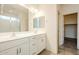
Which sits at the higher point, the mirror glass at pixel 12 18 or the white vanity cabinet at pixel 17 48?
the mirror glass at pixel 12 18

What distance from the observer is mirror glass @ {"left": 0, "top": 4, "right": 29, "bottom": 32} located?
7.65 ft

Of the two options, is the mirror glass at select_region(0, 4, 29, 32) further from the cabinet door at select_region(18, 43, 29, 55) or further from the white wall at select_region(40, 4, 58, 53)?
the white wall at select_region(40, 4, 58, 53)

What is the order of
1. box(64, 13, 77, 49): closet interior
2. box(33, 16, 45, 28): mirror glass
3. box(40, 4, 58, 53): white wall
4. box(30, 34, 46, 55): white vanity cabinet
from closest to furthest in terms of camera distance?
box(30, 34, 46, 55): white vanity cabinet, box(40, 4, 58, 53): white wall, box(33, 16, 45, 28): mirror glass, box(64, 13, 77, 49): closet interior

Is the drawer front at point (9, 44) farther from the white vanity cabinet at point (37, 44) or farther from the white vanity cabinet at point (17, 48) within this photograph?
the white vanity cabinet at point (37, 44)

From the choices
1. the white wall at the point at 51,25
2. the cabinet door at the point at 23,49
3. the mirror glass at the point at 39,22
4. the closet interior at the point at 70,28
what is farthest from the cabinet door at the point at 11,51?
the closet interior at the point at 70,28

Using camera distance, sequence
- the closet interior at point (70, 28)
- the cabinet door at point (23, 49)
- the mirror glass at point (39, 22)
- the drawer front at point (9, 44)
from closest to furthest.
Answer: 1. the drawer front at point (9, 44)
2. the cabinet door at point (23, 49)
3. the mirror glass at point (39, 22)
4. the closet interior at point (70, 28)

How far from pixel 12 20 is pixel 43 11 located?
5.42 feet

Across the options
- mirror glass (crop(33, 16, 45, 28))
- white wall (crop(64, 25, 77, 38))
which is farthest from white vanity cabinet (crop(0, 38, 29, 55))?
white wall (crop(64, 25, 77, 38))

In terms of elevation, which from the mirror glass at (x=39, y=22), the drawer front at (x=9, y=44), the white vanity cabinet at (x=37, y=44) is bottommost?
the white vanity cabinet at (x=37, y=44)

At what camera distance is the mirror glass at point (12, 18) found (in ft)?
7.65

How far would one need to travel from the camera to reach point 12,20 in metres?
2.64

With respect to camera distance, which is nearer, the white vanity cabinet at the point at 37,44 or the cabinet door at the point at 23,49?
the cabinet door at the point at 23,49

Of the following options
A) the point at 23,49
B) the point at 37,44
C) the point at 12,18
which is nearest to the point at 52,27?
the point at 37,44
